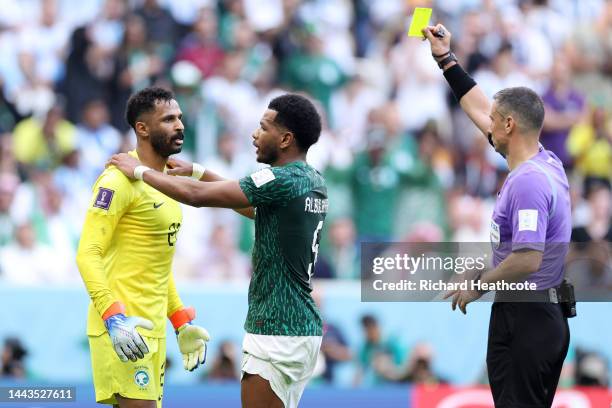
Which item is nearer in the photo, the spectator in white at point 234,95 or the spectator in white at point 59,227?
the spectator in white at point 59,227

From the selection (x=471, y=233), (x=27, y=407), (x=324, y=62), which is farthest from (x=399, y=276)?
(x=324, y=62)

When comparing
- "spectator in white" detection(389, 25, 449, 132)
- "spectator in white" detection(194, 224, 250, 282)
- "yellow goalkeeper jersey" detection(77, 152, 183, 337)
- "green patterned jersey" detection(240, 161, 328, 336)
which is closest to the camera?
"green patterned jersey" detection(240, 161, 328, 336)

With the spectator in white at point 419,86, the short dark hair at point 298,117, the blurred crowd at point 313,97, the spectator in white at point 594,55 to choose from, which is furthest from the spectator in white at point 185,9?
the short dark hair at point 298,117

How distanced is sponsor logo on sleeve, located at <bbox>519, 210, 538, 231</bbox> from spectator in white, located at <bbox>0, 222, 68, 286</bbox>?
685cm

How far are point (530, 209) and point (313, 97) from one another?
8.04 meters

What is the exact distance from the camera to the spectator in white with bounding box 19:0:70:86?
13977mm

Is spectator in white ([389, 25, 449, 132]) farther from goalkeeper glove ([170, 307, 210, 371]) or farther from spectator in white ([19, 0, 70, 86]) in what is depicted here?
goalkeeper glove ([170, 307, 210, 371])

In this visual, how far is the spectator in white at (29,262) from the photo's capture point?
1234 centimetres

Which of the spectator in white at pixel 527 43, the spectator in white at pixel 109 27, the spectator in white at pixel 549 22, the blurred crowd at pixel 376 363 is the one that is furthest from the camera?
the spectator in white at pixel 549 22

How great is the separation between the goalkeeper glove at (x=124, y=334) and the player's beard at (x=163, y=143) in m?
0.99

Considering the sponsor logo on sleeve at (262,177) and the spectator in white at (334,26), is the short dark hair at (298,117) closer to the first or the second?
the sponsor logo on sleeve at (262,177)

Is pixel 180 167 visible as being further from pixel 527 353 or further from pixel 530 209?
pixel 527 353

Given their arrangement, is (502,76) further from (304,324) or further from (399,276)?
(304,324)
